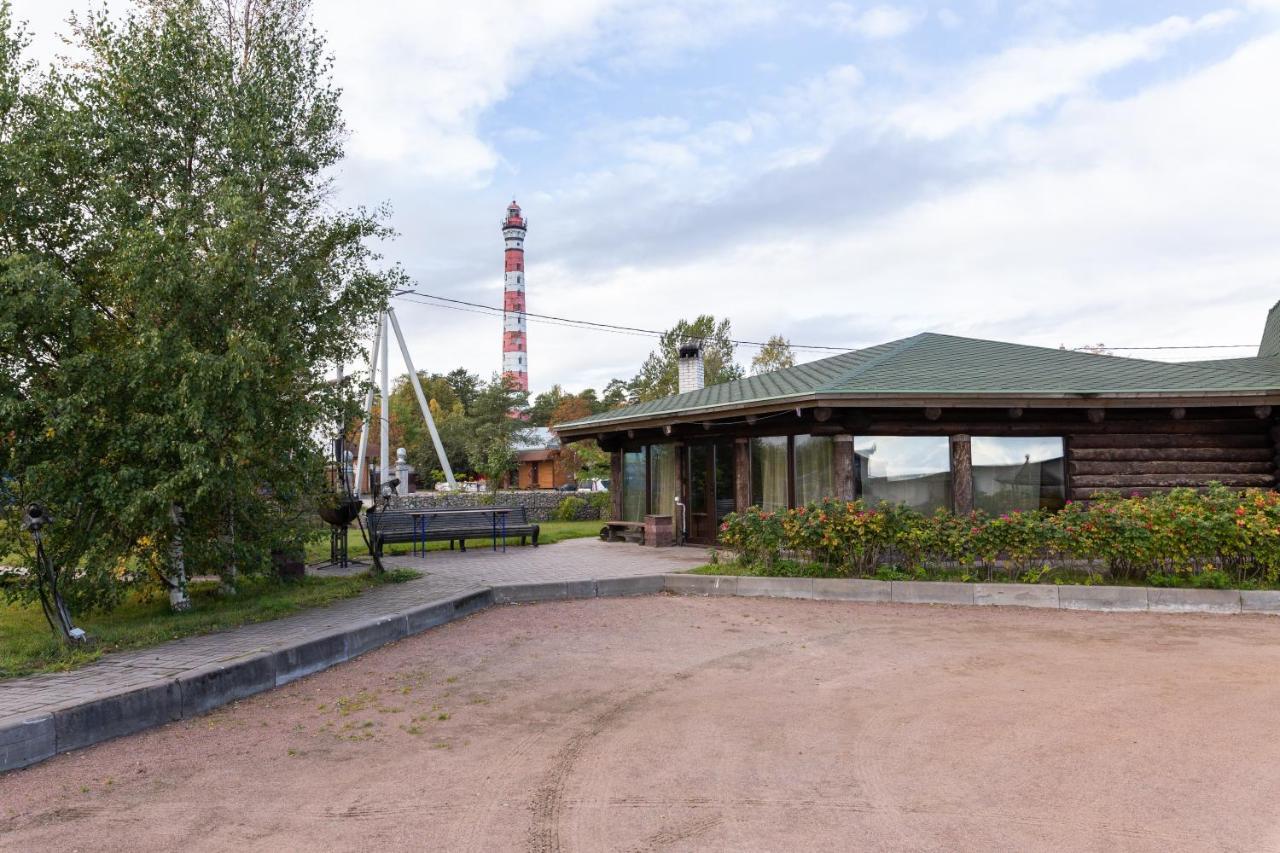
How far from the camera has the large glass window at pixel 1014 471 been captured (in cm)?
1276

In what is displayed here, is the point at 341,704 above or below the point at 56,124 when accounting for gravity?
below

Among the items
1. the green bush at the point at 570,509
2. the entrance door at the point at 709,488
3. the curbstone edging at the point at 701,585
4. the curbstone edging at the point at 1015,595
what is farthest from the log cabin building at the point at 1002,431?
the green bush at the point at 570,509

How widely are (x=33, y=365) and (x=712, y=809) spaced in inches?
285

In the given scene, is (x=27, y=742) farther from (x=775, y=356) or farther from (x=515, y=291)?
(x=515, y=291)

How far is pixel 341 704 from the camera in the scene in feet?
19.1

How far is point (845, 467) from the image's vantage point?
1257 cm

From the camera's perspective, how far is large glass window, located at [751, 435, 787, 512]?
45.2ft

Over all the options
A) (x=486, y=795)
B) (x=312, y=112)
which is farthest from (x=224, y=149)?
(x=486, y=795)

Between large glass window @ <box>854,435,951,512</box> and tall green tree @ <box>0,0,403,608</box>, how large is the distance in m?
7.53

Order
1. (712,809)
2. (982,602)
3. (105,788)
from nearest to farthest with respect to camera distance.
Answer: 1. (712,809)
2. (105,788)
3. (982,602)

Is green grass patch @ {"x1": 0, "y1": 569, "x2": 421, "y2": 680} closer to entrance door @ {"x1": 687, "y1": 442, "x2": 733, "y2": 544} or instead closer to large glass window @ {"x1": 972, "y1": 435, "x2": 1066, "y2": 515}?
entrance door @ {"x1": 687, "y1": 442, "x2": 733, "y2": 544}

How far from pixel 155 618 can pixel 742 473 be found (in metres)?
9.21

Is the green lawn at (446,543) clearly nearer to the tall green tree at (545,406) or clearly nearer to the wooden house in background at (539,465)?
the wooden house in background at (539,465)

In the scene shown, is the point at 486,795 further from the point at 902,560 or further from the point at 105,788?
the point at 902,560
